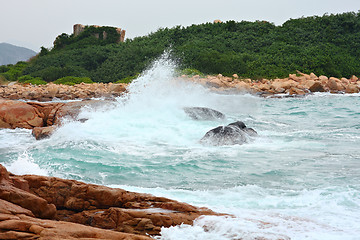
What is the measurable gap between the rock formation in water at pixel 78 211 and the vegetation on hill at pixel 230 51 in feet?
97.9

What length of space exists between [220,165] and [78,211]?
347cm

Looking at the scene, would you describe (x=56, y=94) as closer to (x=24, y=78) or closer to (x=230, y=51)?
(x=24, y=78)

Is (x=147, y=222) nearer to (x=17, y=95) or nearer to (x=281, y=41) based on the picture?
(x=17, y=95)

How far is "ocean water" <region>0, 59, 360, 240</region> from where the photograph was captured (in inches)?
154

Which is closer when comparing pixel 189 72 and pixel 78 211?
pixel 78 211

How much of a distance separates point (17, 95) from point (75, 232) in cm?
2233

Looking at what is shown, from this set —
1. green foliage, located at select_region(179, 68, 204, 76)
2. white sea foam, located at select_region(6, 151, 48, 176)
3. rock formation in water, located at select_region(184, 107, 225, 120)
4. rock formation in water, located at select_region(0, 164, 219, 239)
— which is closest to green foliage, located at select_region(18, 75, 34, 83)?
green foliage, located at select_region(179, 68, 204, 76)

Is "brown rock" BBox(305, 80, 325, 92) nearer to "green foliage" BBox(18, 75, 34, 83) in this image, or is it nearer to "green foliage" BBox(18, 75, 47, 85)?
"green foliage" BBox(18, 75, 47, 85)

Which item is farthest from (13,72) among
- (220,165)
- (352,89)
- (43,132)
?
(220,165)

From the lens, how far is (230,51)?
130ft

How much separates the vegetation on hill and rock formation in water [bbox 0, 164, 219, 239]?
97.9ft

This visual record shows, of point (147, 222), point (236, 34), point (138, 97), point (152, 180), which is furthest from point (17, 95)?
point (236, 34)

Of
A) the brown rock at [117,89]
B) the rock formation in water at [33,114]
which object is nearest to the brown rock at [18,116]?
the rock formation in water at [33,114]

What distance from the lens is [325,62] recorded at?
117ft
